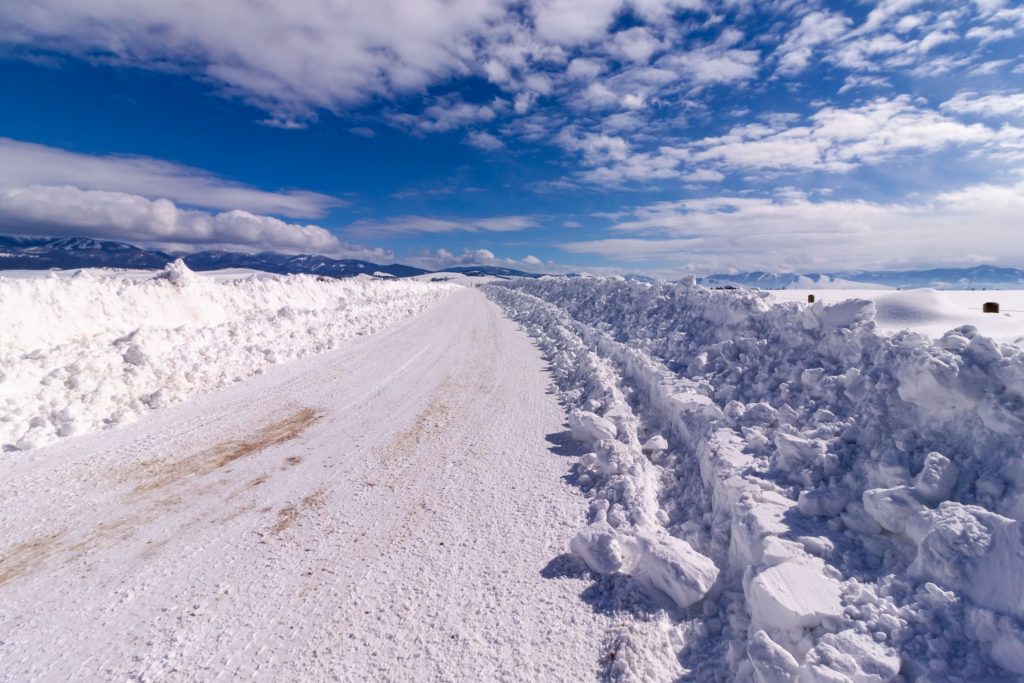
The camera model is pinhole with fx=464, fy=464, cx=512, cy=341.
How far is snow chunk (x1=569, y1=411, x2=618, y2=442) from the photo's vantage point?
250 inches

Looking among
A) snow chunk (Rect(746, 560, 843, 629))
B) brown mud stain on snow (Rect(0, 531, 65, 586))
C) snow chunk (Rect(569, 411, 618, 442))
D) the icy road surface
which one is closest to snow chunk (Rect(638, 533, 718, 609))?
snow chunk (Rect(746, 560, 843, 629))

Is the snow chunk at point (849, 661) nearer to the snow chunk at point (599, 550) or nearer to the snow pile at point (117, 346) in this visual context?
the snow chunk at point (599, 550)

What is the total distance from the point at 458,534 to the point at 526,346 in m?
10.2

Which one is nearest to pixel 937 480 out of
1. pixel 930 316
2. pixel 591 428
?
pixel 591 428

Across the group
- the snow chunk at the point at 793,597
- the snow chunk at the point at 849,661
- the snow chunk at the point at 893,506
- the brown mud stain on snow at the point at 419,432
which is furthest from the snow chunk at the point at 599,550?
the brown mud stain on snow at the point at 419,432

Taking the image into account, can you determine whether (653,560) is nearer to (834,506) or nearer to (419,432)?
(834,506)

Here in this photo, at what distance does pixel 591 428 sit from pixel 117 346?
9.01 metres

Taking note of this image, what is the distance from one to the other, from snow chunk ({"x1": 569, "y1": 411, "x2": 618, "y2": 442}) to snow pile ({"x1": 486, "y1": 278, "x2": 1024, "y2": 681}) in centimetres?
2

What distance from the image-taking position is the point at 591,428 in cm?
647

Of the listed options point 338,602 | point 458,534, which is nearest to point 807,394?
point 458,534

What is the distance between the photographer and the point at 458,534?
437 centimetres

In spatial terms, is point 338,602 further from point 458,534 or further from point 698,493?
point 698,493

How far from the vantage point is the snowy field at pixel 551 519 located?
2908mm

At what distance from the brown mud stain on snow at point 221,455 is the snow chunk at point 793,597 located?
5.87 m
